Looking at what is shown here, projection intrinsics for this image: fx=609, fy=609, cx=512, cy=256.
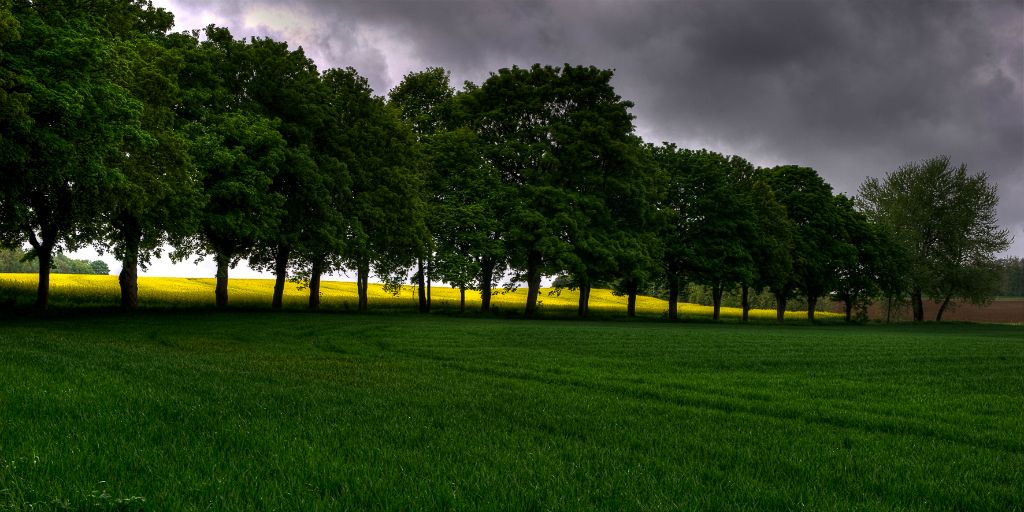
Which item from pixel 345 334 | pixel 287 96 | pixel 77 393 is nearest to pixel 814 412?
pixel 77 393

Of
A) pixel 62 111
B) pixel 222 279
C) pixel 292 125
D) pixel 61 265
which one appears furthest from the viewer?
pixel 61 265

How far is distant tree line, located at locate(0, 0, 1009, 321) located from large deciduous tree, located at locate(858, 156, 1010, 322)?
22 centimetres

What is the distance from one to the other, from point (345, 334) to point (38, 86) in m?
14.2

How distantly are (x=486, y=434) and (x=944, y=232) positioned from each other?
8095 centimetres

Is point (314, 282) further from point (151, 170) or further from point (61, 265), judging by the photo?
point (61, 265)

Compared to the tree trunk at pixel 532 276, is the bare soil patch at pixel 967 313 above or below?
below

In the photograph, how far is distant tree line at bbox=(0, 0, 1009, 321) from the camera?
2514cm

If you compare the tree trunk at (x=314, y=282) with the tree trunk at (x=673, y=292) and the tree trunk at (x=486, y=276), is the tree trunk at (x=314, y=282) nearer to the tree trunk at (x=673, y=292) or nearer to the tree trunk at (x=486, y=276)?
the tree trunk at (x=486, y=276)

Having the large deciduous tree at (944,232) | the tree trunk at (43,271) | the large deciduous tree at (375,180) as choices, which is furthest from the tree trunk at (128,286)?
the large deciduous tree at (944,232)

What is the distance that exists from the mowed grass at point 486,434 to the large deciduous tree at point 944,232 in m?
62.2

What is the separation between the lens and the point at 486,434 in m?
7.63

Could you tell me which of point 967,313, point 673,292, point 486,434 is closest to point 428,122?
point 673,292

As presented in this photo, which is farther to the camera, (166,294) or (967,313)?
(967,313)

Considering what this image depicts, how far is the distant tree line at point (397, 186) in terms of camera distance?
2514 centimetres
